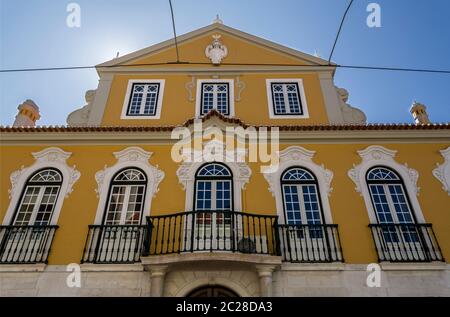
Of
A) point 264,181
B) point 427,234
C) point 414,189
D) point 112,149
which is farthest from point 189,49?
point 427,234

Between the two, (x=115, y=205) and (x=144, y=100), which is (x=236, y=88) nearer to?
(x=144, y=100)

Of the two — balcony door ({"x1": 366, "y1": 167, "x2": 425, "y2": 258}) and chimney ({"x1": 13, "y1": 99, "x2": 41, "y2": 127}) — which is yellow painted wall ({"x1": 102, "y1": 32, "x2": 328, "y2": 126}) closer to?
balcony door ({"x1": 366, "y1": 167, "x2": 425, "y2": 258})

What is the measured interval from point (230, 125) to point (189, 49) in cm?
459

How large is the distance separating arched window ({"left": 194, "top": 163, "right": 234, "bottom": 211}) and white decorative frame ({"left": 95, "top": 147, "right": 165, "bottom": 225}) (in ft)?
3.60

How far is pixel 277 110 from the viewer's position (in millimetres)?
11688

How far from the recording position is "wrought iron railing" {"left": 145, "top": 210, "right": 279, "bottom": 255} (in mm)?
8258

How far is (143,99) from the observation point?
1203 centimetres

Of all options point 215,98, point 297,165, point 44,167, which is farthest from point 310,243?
point 44,167

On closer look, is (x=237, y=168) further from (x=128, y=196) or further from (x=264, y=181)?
(x=128, y=196)

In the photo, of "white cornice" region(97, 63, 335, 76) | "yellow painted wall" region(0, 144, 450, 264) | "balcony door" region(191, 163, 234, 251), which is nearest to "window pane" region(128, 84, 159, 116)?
"white cornice" region(97, 63, 335, 76)

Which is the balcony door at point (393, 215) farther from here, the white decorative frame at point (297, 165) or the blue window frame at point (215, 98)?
the blue window frame at point (215, 98)

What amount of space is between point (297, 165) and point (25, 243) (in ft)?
23.9

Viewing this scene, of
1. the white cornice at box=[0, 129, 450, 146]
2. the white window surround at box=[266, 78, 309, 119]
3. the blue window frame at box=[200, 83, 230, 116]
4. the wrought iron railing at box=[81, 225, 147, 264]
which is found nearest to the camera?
the wrought iron railing at box=[81, 225, 147, 264]

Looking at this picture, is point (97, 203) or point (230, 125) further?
point (230, 125)
